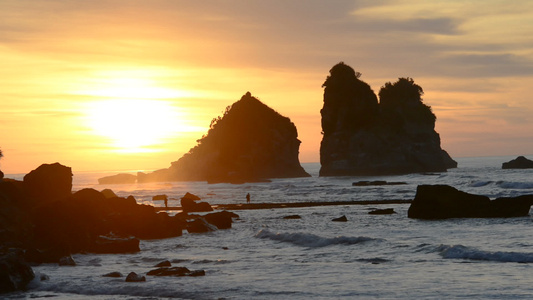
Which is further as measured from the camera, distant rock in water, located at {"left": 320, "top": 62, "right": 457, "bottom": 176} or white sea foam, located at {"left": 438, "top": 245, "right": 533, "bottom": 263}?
distant rock in water, located at {"left": 320, "top": 62, "right": 457, "bottom": 176}

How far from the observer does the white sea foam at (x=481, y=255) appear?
2225cm

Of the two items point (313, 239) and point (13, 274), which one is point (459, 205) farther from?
point (13, 274)

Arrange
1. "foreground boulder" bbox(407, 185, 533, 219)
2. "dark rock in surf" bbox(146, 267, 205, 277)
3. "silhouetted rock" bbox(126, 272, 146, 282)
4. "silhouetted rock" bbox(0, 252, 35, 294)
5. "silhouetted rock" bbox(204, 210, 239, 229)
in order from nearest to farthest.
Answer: "silhouetted rock" bbox(0, 252, 35, 294), "silhouetted rock" bbox(126, 272, 146, 282), "dark rock in surf" bbox(146, 267, 205, 277), "foreground boulder" bbox(407, 185, 533, 219), "silhouetted rock" bbox(204, 210, 239, 229)

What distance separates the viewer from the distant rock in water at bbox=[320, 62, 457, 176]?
484 feet

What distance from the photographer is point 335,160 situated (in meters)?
151

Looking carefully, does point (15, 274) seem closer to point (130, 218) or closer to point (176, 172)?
point (130, 218)

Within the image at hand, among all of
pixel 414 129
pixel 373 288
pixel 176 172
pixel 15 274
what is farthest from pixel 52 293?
pixel 176 172

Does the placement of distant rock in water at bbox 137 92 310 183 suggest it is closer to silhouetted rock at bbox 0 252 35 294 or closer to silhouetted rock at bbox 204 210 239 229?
silhouetted rock at bbox 204 210 239 229

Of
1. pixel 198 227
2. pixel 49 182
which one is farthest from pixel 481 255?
pixel 49 182

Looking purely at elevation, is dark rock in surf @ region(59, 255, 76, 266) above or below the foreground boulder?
below

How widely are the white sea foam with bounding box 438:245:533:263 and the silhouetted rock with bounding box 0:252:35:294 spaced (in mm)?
14996

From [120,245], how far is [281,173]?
458 ft

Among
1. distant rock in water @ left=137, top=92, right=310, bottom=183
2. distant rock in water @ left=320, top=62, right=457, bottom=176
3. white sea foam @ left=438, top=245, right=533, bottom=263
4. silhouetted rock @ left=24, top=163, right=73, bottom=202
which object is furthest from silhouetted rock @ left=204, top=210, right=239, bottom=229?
distant rock in water @ left=137, top=92, right=310, bottom=183

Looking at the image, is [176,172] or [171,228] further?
[176,172]
